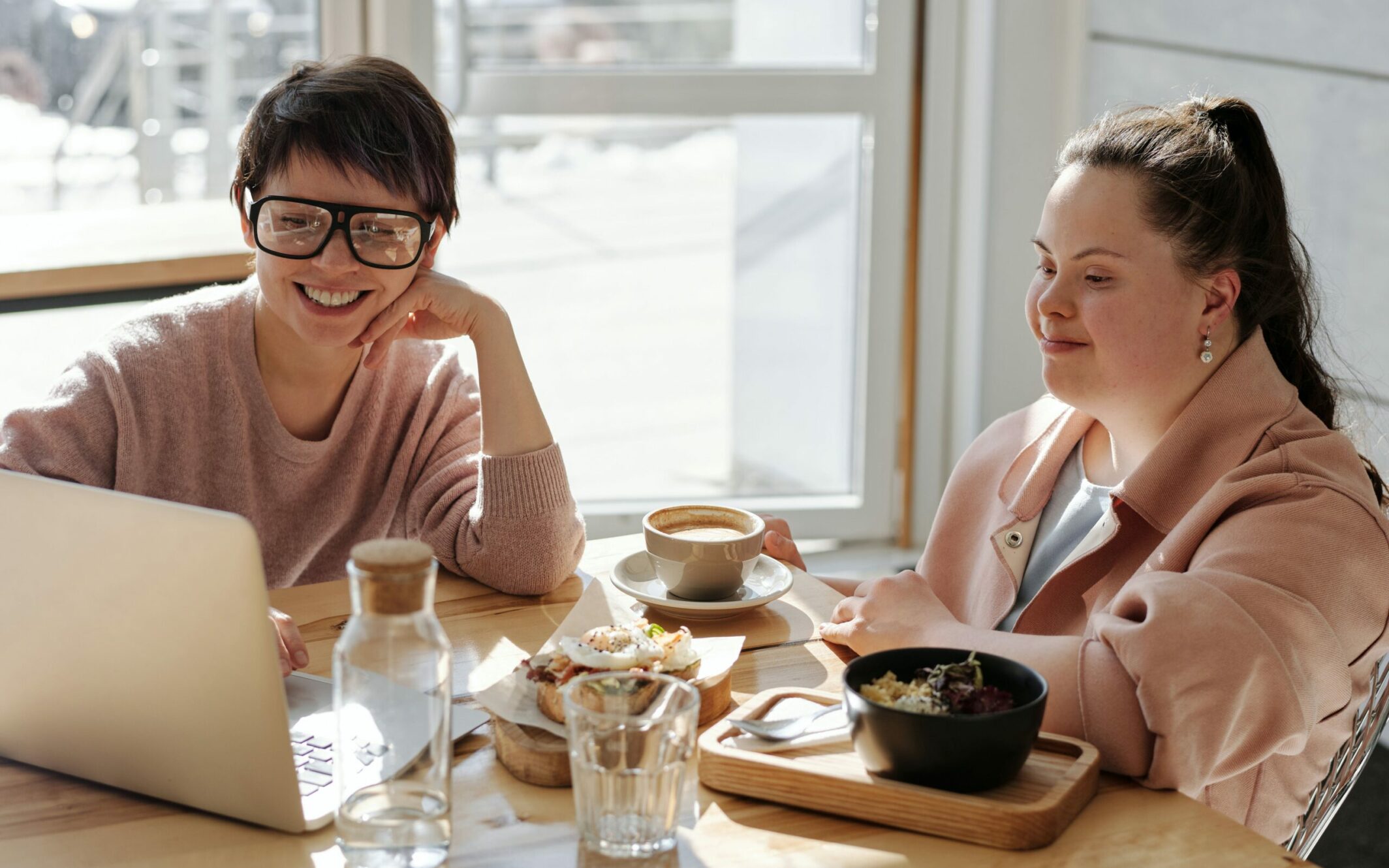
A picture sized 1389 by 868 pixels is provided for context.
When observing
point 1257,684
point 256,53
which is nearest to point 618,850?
point 1257,684

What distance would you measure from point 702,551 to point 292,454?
59 cm

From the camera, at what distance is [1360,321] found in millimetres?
2473

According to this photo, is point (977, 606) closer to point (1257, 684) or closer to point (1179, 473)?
point (1179, 473)

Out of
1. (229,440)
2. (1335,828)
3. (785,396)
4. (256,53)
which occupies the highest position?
(256,53)

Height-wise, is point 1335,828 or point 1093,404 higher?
point 1093,404

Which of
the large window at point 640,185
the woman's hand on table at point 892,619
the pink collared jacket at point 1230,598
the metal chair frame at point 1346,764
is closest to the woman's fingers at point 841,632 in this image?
the woman's hand on table at point 892,619

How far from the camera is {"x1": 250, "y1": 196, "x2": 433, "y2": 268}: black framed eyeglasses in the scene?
4.89 feet

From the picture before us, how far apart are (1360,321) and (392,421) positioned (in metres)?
1.76

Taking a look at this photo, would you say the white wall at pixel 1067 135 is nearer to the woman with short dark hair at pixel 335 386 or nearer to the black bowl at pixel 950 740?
the woman with short dark hair at pixel 335 386

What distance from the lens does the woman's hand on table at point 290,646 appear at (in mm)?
1203

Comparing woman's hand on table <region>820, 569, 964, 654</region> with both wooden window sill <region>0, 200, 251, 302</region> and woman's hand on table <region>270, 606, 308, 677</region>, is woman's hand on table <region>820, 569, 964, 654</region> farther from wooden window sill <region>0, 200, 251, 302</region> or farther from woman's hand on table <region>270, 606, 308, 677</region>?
wooden window sill <region>0, 200, 251, 302</region>

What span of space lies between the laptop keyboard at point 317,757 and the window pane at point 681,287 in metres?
2.16

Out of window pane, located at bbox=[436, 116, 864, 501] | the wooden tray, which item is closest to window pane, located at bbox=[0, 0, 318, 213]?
window pane, located at bbox=[436, 116, 864, 501]

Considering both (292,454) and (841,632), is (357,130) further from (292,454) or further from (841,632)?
(841,632)
